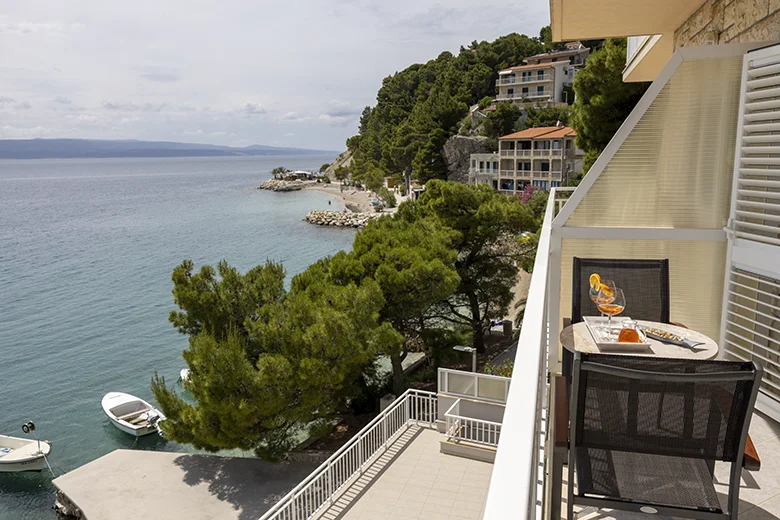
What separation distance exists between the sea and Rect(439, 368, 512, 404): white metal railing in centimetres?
859

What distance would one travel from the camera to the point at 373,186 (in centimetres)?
6397

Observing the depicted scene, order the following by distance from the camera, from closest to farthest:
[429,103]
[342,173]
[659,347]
Answer: [659,347], [429,103], [342,173]

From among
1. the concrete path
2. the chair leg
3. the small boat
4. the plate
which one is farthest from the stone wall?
the small boat

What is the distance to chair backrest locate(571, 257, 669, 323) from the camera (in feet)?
12.5

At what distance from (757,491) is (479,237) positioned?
13.7m

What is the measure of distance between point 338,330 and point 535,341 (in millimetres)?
8966

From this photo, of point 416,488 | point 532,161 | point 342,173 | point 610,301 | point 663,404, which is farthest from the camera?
point 342,173

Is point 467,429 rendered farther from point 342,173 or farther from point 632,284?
point 342,173

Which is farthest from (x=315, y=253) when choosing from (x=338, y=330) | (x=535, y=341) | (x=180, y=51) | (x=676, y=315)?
(x=535, y=341)

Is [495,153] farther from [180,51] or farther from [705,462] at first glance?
[705,462]

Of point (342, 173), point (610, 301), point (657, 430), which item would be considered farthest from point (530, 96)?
point (657, 430)

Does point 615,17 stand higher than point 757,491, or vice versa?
point 615,17

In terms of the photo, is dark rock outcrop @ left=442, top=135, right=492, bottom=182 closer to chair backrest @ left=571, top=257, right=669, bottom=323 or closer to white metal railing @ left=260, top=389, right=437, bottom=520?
white metal railing @ left=260, top=389, right=437, bottom=520

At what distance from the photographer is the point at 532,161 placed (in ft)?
121
